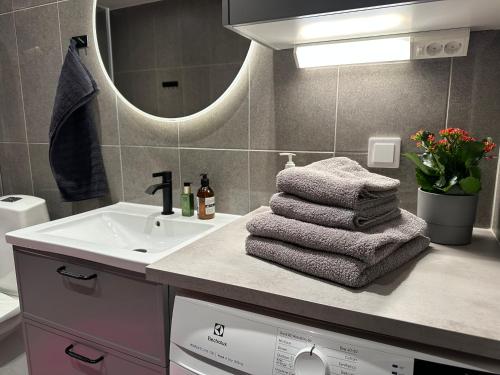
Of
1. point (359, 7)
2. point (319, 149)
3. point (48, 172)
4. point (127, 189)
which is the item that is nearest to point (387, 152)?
point (319, 149)

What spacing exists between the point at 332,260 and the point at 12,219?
140cm

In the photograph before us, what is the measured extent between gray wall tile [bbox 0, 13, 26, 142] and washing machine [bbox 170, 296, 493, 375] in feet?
4.80

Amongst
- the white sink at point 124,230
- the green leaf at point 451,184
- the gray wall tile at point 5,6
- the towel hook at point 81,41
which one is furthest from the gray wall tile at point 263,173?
the gray wall tile at point 5,6

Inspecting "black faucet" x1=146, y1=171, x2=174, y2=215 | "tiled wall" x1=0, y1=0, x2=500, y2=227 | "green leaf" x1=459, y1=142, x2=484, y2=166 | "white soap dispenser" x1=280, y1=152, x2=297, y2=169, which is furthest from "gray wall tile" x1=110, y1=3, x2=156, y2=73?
"green leaf" x1=459, y1=142, x2=484, y2=166

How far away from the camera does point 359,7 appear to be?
28.1 inches

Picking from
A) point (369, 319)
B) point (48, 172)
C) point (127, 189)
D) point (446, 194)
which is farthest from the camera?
point (48, 172)

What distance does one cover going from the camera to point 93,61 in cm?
144

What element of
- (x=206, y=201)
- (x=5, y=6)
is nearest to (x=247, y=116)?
(x=206, y=201)

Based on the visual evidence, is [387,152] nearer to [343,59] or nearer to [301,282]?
[343,59]

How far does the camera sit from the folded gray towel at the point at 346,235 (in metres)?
0.65

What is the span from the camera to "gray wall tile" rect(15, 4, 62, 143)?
1528 millimetres

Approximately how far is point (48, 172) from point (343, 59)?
1.40 metres

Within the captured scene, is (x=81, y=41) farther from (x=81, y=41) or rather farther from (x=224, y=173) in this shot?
Result: (x=224, y=173)

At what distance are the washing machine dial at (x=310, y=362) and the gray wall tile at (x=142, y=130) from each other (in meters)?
0.94
